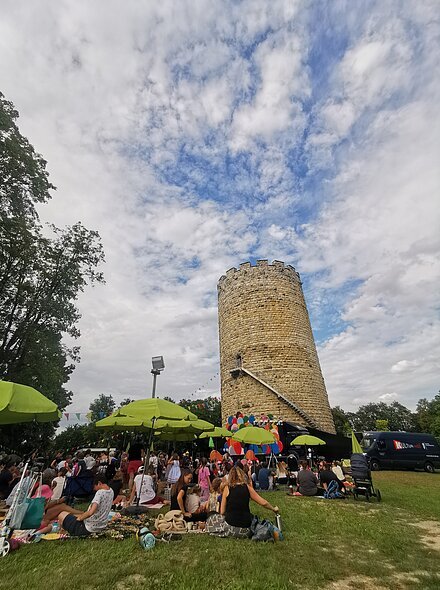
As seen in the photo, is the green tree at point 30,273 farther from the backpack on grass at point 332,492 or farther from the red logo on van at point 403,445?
the red logo on van at point 403,445

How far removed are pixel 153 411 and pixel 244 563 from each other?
11.1ft

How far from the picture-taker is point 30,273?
1427 cm

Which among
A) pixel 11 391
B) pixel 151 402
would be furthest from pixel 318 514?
pixel 11 391

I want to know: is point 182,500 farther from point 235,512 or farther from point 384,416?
point 384,416

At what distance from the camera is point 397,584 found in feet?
11.2

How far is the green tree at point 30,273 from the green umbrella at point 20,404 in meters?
8.81

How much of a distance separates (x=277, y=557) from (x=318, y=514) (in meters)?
3.51

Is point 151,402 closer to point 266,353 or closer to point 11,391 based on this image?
point 11,391

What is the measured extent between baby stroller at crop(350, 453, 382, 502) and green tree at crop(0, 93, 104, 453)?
41.5ft

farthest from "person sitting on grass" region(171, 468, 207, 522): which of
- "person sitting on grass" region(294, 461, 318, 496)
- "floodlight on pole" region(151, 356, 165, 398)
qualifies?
"person sitting on grass" region(294, 461, 318, 496)

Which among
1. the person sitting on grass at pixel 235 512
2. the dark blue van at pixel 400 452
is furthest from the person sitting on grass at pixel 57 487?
the dark blue van at pixel 400 452

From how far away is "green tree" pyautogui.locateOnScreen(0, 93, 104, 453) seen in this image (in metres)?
13.0

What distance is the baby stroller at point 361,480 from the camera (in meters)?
8.78

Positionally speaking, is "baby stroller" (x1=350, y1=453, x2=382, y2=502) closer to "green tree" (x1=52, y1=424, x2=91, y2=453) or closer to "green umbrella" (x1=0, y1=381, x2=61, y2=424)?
"green umbrella" (x1=0, y1=381, x2=61, y2=424)
